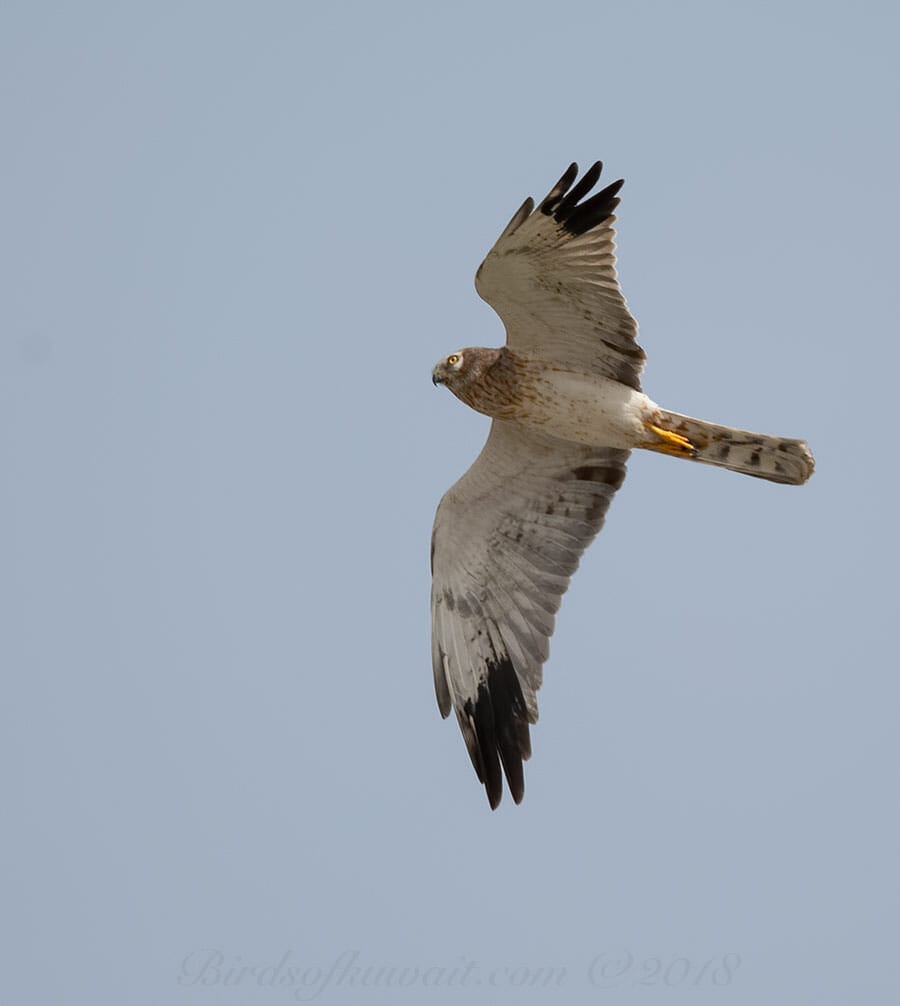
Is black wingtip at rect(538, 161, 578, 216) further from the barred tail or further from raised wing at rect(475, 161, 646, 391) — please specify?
the barred tail

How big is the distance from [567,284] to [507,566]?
2288mm

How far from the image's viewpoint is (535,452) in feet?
36.1

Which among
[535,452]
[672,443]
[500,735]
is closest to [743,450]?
[672,443]

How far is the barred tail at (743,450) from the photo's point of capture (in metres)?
10.2

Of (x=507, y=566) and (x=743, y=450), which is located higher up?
(x=743, y=450)

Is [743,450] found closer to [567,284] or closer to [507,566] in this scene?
[567,284]

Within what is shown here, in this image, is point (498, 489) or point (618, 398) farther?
point (498, 489)

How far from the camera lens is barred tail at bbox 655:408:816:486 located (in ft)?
33.6

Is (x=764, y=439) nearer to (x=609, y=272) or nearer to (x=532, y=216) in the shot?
(x=609, y=272)

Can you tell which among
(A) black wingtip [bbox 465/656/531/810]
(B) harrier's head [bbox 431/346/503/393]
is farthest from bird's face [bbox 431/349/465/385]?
(A) black wingtip [bbox 465/656/531/810]

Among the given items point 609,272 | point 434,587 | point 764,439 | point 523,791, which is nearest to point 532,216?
point 609,272

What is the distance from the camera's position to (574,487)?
1108cm

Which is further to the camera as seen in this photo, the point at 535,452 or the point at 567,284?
the point at 535,452

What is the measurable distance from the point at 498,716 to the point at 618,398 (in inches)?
91.8
